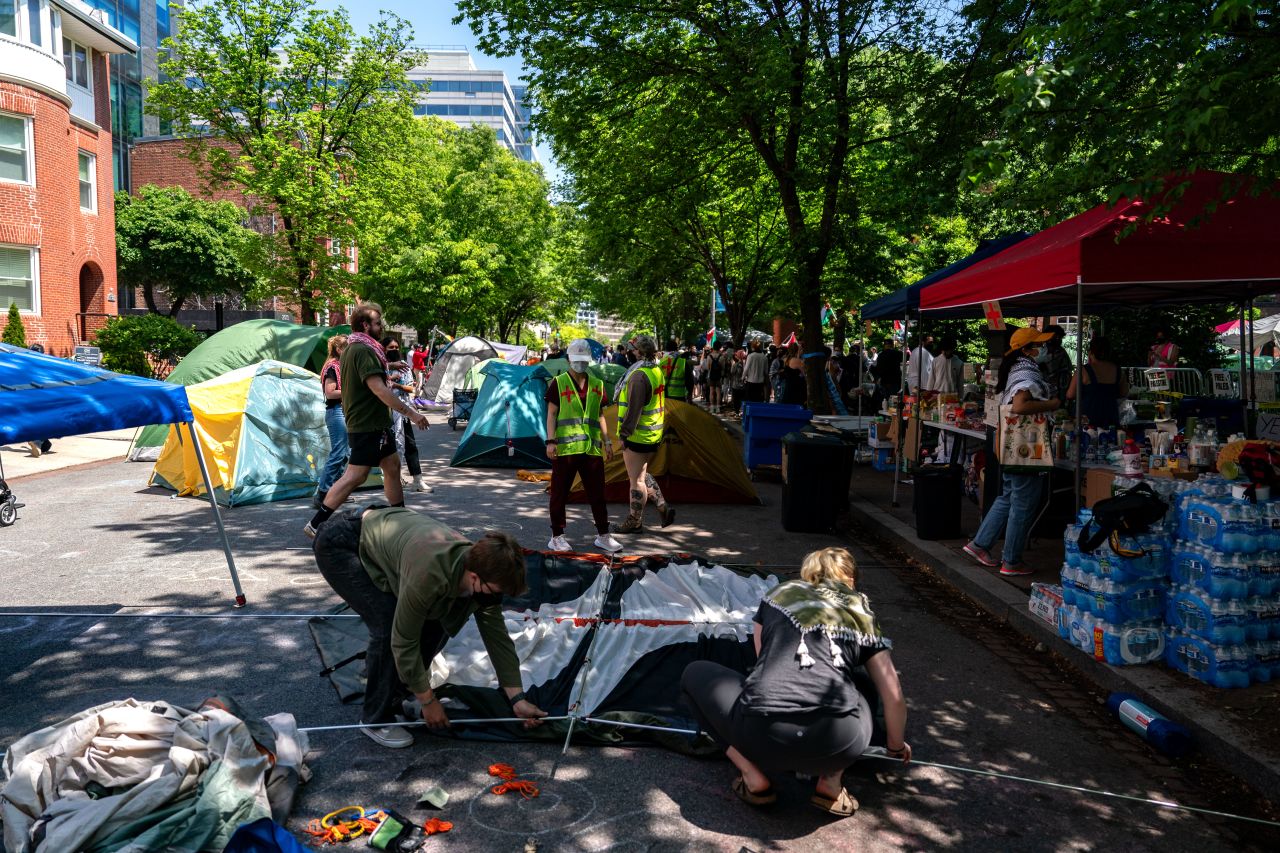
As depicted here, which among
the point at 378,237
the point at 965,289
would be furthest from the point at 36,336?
the point at 965,289

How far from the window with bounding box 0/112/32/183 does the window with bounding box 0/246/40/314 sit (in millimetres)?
1830

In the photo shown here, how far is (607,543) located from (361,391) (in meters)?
2.48

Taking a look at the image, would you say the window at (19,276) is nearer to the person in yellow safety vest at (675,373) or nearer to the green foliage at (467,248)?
the green foliage at (467,248)

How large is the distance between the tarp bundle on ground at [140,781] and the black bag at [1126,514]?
4378 mm

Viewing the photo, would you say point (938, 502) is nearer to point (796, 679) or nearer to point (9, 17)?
point (796, 679)

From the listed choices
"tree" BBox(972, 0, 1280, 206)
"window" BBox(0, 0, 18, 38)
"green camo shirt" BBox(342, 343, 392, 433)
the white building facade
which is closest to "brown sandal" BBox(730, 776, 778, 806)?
"tree" BBox(972, 0, 1280, 206)

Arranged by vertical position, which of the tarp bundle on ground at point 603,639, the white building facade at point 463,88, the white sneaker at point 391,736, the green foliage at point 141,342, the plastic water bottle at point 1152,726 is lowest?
the plastic water bottle at point 1152,726

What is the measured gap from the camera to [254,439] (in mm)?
10266

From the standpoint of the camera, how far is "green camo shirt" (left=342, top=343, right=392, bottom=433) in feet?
23.8

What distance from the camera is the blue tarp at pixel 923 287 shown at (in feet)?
33.9

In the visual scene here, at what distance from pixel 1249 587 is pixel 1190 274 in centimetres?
231

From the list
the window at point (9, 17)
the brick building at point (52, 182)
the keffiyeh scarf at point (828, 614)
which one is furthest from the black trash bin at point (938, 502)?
the window at point (9, 17)

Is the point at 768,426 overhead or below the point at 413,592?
overhead

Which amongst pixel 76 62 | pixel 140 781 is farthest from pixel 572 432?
pixel 76 62
